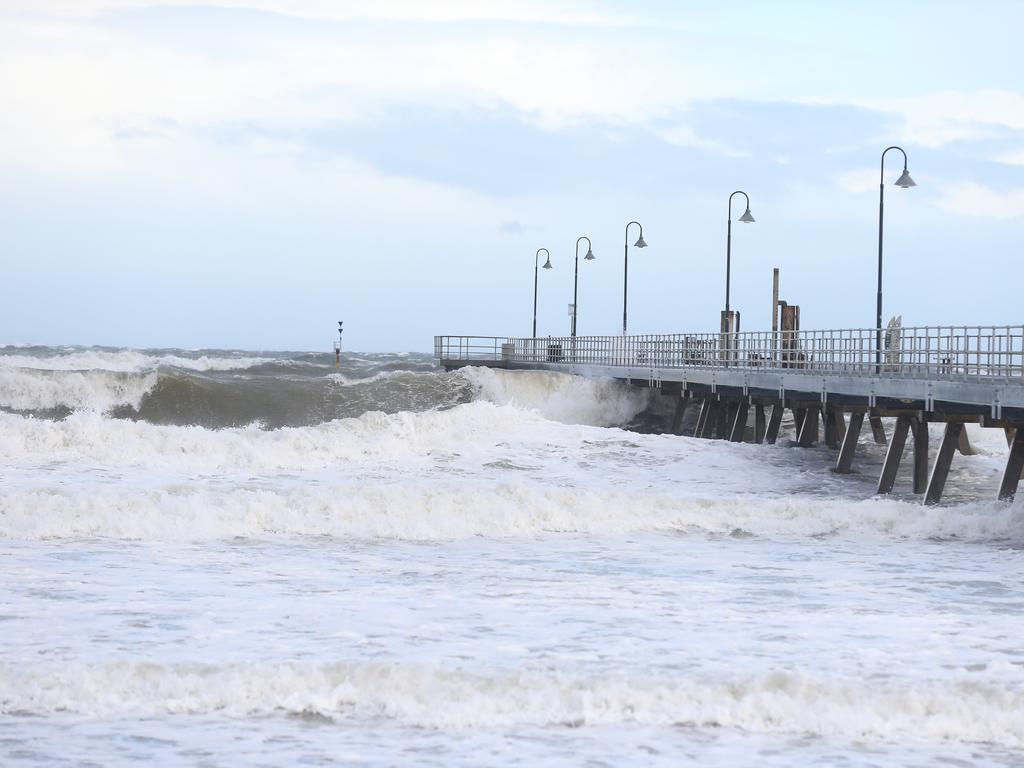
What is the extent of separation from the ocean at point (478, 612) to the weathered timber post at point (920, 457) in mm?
574

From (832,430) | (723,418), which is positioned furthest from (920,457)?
(723,418)

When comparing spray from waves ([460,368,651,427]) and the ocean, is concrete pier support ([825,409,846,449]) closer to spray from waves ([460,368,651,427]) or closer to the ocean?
the ocean

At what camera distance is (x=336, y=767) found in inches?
263

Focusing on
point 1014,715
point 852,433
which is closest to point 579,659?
point 1014,715

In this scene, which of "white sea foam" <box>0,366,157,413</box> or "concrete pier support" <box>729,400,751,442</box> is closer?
"concrete pier support" <box>729,400,751,442</box>

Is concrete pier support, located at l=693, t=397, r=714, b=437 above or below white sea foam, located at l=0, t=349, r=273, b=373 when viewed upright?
below

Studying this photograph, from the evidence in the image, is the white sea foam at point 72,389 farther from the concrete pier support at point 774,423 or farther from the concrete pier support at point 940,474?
the concrete pier support at point 940,474

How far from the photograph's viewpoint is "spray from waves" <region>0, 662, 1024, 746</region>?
302 inches

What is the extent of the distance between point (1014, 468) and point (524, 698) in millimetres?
14432

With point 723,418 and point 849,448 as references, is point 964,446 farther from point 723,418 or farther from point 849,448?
point 849,448

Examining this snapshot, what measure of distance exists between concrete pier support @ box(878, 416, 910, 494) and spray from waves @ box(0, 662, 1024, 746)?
14888 millimetres

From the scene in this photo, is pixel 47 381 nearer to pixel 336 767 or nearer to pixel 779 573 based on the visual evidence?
pixel 779 573

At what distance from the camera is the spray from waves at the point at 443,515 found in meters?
16.4

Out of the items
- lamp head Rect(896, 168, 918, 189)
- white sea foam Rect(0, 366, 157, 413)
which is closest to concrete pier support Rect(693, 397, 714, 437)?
lamp head Rect(896, 168, 918, 189)
